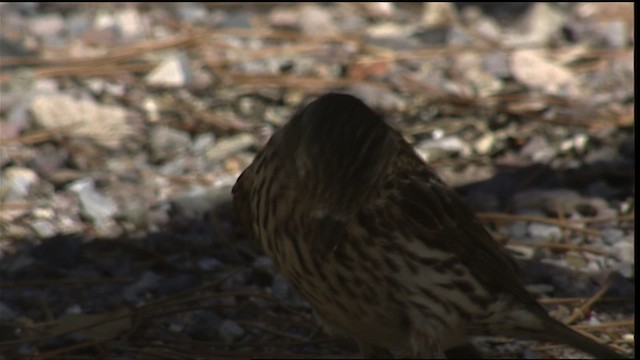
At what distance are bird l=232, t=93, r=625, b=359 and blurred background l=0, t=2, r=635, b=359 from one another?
48 cm

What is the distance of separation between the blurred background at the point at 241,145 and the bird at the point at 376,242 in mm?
482

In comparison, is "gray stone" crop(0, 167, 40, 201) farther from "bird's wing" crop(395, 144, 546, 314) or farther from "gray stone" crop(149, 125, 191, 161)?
"bird's wing" crop(395, 144, 546, 314)

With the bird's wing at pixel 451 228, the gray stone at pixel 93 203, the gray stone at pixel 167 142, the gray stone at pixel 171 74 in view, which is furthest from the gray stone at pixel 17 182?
the bird's wing at pixel 451 228

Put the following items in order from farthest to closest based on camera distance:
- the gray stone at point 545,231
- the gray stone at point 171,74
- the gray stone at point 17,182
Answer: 1. the gray stone at point 171,74
2. the gray stone at point 17,182
3. the gray stone at point 545,231

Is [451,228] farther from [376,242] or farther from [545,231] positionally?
[545,231]

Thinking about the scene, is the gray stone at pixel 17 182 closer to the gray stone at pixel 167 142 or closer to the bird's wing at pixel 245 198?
the gray stone at pixel 167 142

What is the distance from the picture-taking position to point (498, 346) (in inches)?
205

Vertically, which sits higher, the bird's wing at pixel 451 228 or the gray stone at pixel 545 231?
the bird's wing at pixel 451 228

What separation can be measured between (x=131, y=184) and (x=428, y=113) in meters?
1.75

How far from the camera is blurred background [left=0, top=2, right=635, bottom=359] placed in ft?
17.2

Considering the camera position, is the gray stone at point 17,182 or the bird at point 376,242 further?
the gray stone at point 17,182

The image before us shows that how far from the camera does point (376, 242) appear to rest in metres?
4.38

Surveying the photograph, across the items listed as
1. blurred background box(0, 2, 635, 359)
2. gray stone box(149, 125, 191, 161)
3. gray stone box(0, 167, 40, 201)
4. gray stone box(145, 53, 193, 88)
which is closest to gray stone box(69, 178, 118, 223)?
blurred background box(0, 2, 635, 359)

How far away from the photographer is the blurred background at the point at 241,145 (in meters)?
5.25
